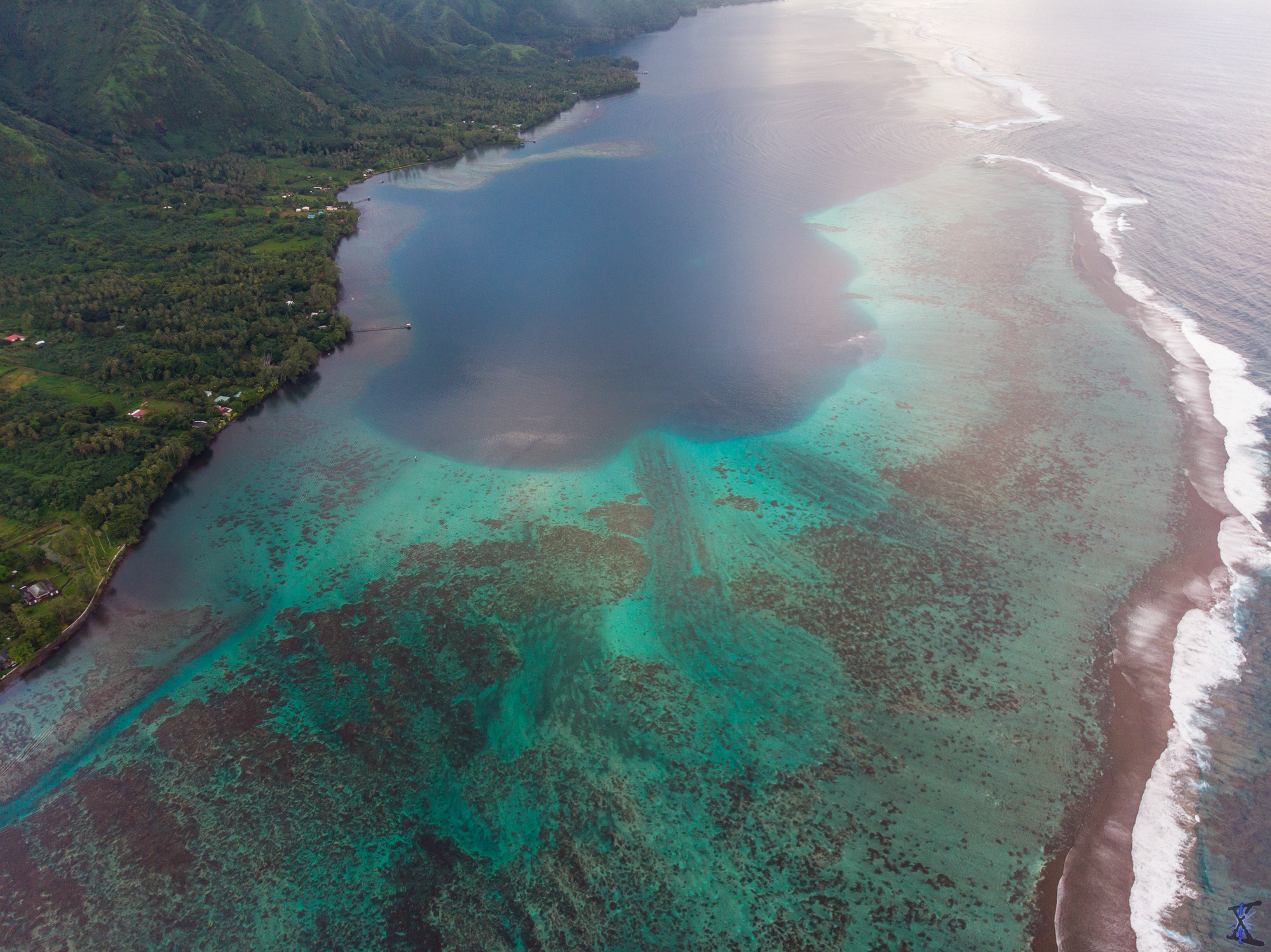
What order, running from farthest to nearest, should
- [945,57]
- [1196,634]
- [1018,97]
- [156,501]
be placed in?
[945,57] < [1018,97] < [156,501] < [1196,634]

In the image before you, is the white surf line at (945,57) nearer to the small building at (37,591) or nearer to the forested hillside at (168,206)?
the forested hillside at (168,206)

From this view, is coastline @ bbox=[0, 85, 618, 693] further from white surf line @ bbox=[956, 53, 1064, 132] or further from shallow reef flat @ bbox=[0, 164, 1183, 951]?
white surf line @ bbox=[956, 53, 1064, 132]

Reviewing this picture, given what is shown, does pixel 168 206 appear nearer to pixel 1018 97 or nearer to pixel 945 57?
pixel 1018 97

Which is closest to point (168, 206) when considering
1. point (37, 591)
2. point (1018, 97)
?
point (37, 591)

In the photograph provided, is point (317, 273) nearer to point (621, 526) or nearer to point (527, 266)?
point (527, 266)
